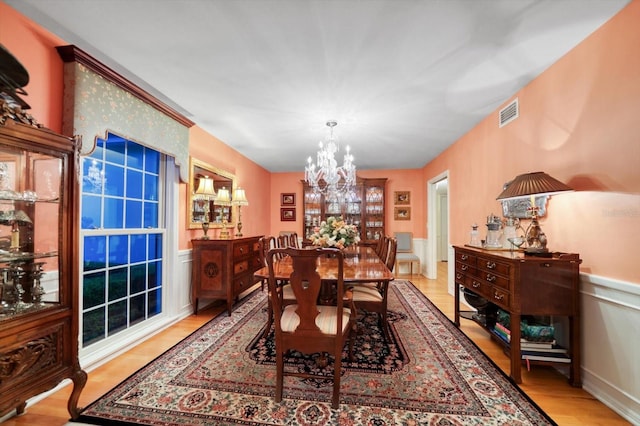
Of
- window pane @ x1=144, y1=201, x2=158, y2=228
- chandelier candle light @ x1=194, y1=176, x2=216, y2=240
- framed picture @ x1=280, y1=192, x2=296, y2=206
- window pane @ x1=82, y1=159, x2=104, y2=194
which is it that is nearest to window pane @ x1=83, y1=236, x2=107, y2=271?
window pane @ x1=82, y1=159, x2=104, y2=194

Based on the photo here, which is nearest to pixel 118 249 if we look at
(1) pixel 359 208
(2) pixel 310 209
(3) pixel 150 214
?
(3) pixel 150 214

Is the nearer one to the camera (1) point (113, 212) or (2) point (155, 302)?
(1) point (113, 212)

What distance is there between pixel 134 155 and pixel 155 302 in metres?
1.65

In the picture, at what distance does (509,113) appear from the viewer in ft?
8.86

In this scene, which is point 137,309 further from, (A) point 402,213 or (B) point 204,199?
(A) point 402,213

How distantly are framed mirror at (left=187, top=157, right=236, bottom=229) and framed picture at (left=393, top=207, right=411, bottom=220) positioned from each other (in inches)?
145

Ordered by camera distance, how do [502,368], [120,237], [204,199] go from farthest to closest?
1. [204,199]
2. [120,237]
3. [502,368]

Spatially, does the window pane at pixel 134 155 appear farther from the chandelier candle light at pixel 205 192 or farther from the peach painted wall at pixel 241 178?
the chandelier candle light at pixel 205 192

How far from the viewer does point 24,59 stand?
1646mm

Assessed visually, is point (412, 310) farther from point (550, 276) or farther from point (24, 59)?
point (24, 59)

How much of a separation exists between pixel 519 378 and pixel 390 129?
2.90 m

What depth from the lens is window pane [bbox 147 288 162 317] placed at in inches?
114

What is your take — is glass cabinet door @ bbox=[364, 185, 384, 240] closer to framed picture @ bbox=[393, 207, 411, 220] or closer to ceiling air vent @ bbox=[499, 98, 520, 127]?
framed picture @ bbox=[393, 207, 411, 220]

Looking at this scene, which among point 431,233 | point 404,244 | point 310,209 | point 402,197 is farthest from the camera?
point 310,209
